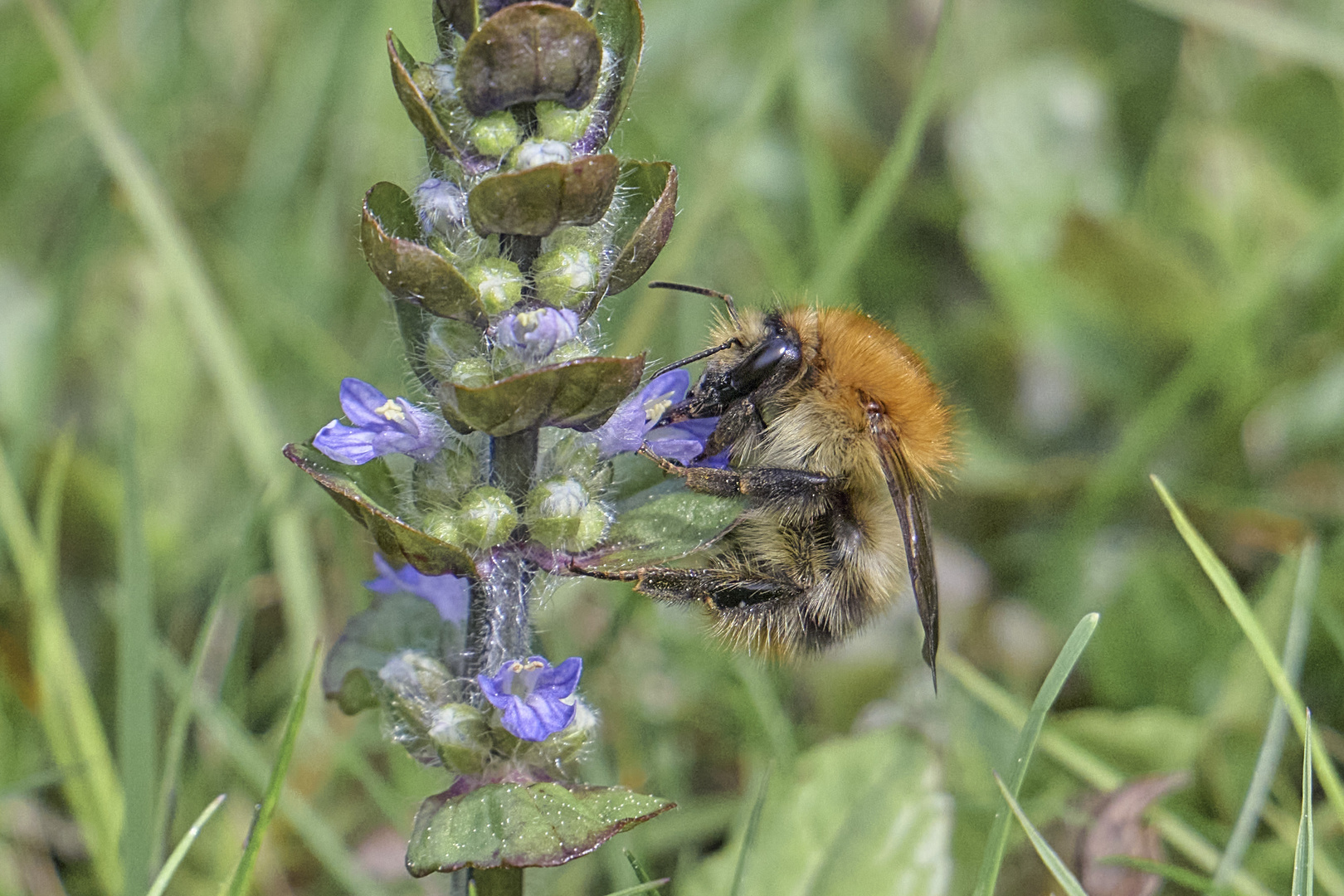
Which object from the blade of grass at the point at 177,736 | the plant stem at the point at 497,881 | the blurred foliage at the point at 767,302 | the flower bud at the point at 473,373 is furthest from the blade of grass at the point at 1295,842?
the blade of grass at the point at 177,736

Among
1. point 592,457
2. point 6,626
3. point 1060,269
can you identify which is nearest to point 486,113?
point 592,457

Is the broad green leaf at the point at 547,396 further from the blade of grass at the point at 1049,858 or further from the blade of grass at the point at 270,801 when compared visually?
the blade of grass at the point at 1049,858

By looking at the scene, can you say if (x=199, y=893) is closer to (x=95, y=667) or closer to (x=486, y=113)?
(x=95, y=667)

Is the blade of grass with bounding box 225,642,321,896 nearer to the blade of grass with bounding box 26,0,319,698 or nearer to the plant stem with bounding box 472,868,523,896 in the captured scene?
the plant stem with bounding box 472,868,523,896

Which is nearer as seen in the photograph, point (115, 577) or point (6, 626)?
point (6, 626)

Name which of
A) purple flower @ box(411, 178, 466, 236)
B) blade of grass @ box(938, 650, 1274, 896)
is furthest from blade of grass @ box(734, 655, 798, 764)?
purple flower @ box(411, 178, 466, 236)

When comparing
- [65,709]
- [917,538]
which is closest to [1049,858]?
[917,538]

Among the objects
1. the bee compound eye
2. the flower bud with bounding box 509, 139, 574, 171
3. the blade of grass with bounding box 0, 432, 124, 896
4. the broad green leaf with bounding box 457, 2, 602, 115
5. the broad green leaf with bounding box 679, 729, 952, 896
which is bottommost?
the broad green leaf with bounding box 679, 729, 952, 896
